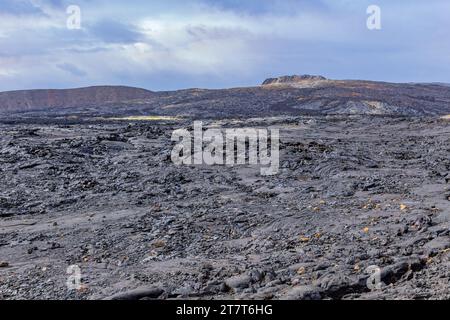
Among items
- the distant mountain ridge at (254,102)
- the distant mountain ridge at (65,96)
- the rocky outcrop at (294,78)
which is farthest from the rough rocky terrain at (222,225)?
the rocky outcrop at (294,78)

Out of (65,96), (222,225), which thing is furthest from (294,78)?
(222,225)

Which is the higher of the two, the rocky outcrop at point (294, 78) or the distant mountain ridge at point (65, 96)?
the rocky outcrop at point (294, 78)

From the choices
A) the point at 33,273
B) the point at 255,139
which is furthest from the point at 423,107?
the point at 33,273

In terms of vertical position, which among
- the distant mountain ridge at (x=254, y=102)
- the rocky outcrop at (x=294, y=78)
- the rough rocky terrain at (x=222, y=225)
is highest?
the rocky outcrop at (x=294, y=78)

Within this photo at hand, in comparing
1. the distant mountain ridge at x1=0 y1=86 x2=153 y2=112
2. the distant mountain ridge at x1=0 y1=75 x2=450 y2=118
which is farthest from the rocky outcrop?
the distant mountain ridge at x1=0 y1=86 x2=153 y2=112

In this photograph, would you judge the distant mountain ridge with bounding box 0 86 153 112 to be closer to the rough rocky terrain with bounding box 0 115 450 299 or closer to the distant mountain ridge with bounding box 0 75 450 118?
the distant mountain ridge with bounding box 0 75 450 118

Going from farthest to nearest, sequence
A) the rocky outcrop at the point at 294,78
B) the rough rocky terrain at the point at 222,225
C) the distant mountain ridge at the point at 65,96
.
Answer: the rocky outcrop at the point at 294,78, the distant mountain ridge at the point at 65,96, the rough rocky terrain at the point at 222,225

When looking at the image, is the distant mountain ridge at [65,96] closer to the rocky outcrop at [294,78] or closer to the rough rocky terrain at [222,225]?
the rocky outcrop at [294,78]
